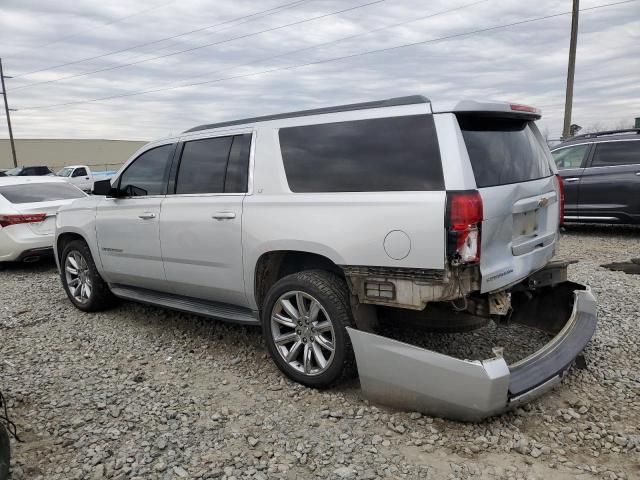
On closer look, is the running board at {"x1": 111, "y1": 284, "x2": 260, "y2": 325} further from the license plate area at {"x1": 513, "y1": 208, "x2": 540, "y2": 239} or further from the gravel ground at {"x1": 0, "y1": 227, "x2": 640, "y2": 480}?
the license plate area at {"x1": 513, "y1": 208, "x2": 540, "y2": 239}

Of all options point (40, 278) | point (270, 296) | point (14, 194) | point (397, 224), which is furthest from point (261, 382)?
point (14, 194)

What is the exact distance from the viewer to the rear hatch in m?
2.96

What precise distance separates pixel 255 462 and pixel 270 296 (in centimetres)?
114

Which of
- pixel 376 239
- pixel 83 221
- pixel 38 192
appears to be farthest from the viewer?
pixel 38 192

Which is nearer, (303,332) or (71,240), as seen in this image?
(303,332)

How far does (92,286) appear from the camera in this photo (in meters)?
5.42

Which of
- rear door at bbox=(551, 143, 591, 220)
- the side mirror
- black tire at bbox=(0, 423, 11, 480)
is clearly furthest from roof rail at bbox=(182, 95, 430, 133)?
rear door at bbox=(551, 143, 591, 220)

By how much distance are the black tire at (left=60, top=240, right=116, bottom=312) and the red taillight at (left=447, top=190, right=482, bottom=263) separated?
3.95 m

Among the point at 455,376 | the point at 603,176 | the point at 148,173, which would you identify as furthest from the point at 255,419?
the point at 603,176

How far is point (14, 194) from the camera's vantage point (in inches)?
317

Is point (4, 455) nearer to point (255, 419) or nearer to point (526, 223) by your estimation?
point (255, 419)

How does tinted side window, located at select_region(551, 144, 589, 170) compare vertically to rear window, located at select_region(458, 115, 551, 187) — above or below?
below

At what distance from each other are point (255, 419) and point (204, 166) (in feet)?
6.76

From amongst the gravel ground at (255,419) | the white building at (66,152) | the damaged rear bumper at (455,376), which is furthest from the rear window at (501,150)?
the white building at (66,152)
